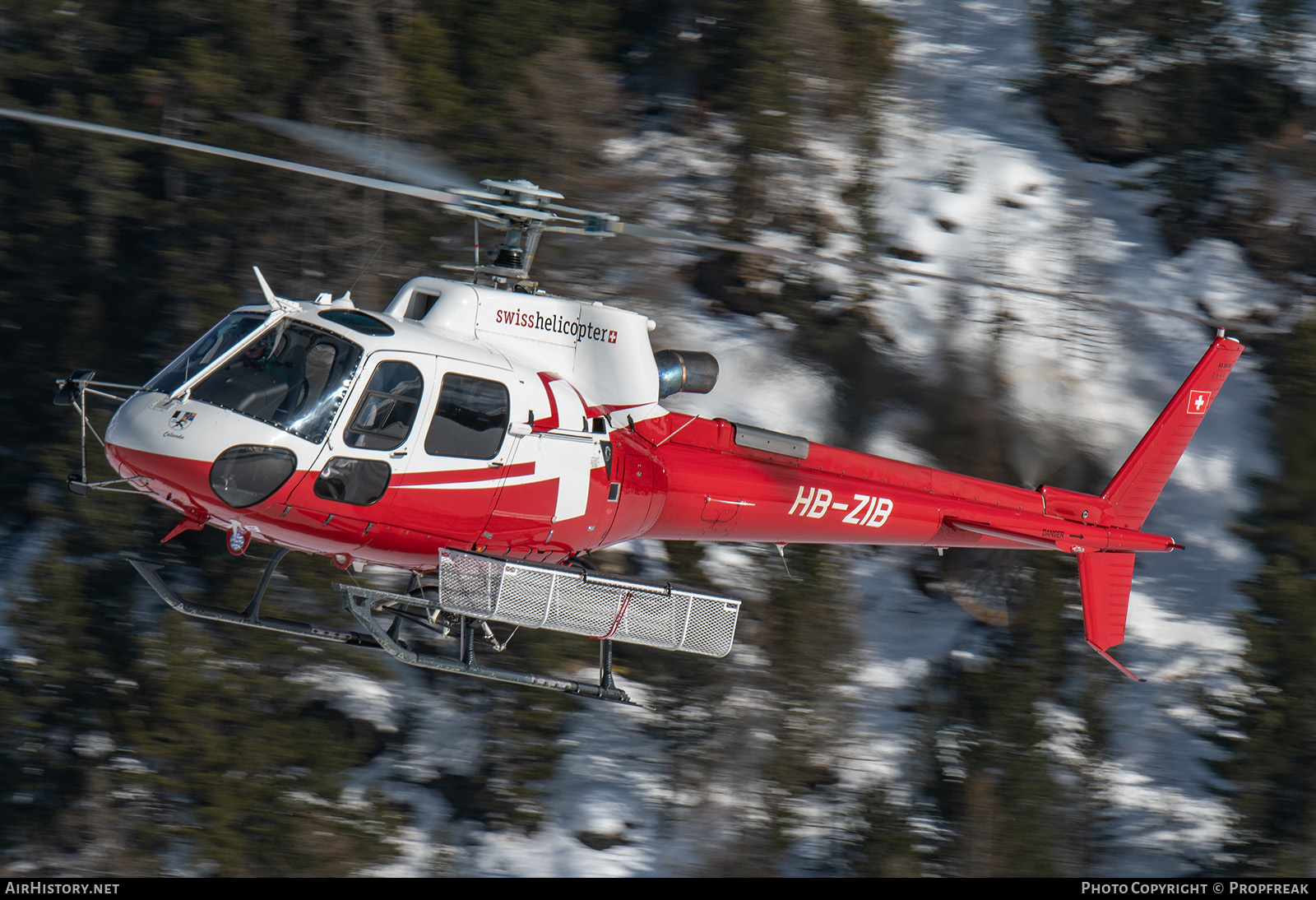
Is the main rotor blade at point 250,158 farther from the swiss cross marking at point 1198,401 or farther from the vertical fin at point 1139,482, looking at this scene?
the swiss cross marking at point 1198,401

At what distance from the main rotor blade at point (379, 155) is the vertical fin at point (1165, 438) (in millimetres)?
5670

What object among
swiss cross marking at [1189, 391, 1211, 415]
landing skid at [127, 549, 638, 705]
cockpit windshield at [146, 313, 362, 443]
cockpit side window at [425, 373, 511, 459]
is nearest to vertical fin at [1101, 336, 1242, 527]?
swiss cross marking at [1189, 391, 1211, 415]

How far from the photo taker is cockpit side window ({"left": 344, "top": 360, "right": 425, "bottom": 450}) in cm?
559

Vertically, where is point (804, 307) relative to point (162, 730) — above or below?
above

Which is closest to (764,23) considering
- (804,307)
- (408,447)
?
(804,307)

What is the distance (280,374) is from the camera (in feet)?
18.0

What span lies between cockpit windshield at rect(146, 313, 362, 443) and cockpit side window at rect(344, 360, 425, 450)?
4.8 inches

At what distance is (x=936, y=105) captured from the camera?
13672mm

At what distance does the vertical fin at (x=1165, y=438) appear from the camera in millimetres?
8547

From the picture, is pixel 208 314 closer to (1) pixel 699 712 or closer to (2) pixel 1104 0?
(1) pixel 699 712

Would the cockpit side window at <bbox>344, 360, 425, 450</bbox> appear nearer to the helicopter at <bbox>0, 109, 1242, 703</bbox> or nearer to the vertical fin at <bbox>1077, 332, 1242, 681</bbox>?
the helicopter at <bbox>0, 109, 1242, 703</bbox>

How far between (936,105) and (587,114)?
14.5ft

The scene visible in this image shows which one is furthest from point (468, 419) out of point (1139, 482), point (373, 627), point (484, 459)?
point (1139, 482)

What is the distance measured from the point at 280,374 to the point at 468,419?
100cm
